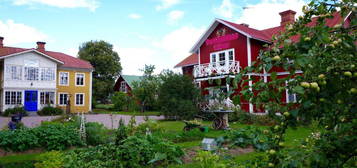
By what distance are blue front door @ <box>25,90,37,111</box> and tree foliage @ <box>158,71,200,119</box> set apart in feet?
46.6

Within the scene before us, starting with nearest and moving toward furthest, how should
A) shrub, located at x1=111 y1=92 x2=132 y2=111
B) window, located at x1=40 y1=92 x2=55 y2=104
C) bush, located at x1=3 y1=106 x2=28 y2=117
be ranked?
1. bush, located at x1=3 y1=106 x2=28 y2=117
2. window, located at x1=40 y1=92 x2=55 y2=104
3. shrub, located at x1=111 y1=92 x2=132 y2=111

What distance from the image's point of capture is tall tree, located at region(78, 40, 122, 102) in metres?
39.5

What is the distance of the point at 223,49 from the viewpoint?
19.2 m

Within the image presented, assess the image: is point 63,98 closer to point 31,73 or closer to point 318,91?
point 31,73

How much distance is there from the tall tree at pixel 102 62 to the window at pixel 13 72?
14597mm

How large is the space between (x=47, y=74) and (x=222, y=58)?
1673 cm

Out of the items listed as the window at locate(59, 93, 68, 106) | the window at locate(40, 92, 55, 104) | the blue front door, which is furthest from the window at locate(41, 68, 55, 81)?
the window at locate(59, 93, 68, 106)

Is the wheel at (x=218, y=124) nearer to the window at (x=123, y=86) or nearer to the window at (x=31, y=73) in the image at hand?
the window at (x=31, y=73)

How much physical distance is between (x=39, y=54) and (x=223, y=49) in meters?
17.1

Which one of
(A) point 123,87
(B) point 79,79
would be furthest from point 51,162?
(A) point 123,87

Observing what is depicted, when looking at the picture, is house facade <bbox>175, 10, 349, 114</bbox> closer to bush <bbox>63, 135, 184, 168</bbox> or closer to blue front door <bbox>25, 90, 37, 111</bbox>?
bush <bbox>63, 135, 184, 168</bbox>

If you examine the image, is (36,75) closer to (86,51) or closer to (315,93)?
(86,51)

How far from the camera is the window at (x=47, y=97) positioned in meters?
24.9

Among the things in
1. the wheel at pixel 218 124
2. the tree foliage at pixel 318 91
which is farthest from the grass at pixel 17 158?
the wheel at pixel 218 124
